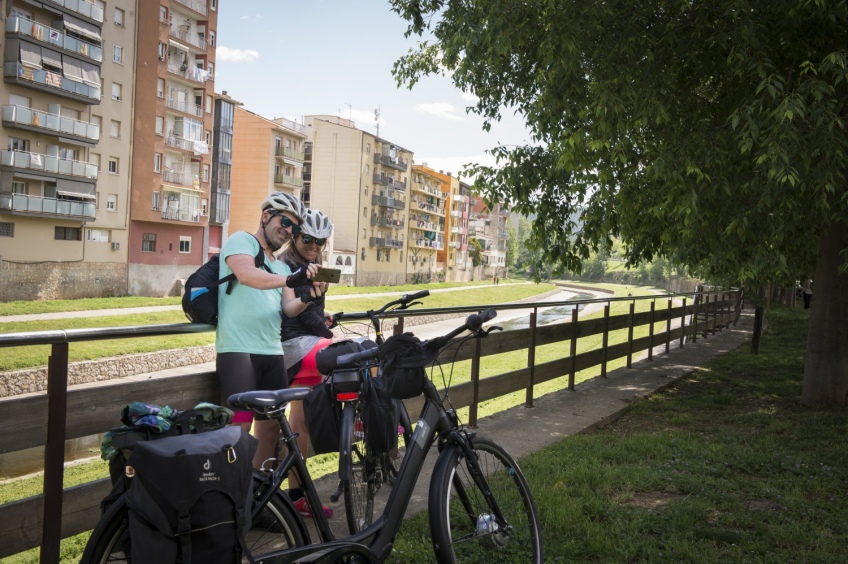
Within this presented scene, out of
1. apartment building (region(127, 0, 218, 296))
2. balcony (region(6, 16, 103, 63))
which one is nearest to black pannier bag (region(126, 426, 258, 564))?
balcony (region(6, 16, 103, 63))

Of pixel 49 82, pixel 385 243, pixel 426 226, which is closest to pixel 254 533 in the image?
pixel 49 82

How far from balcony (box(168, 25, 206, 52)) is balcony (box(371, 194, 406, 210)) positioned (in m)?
→ 29.5

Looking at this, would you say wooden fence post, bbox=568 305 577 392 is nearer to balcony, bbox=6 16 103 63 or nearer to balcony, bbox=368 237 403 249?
balcony, bbox=6 16 103 63

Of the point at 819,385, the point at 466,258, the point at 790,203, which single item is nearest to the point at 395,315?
the point at 790,203

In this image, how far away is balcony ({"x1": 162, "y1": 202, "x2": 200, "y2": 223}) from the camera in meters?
54.4

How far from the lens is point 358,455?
3.86 metres

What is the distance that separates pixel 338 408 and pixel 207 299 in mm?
859

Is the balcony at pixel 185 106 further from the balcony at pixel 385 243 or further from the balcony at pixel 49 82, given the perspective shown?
the balcony at pixel 385 243

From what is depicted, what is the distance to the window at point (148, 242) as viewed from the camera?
174ft

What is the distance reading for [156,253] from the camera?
5381cm

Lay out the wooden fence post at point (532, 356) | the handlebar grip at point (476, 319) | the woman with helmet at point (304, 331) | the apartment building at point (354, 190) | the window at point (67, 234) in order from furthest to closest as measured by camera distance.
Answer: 1. the apartment building at point (354, 190)
2. the window at point (67, 234)
3. the wooden fence post at point (532, 356)
4. the woman with helmet at point (304, 331)
5. the handlebar grip at point (476, 319)

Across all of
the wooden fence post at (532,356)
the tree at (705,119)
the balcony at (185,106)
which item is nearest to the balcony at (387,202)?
the balcony at (185,106)

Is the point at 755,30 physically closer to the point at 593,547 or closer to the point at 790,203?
the point at 790,203

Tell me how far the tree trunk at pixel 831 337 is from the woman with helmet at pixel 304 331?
7.25 metres
